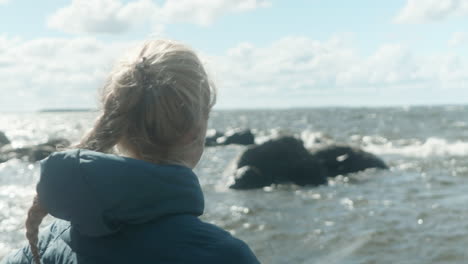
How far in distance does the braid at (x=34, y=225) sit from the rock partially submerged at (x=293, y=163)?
12557 millimetres

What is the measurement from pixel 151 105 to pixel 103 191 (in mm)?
274

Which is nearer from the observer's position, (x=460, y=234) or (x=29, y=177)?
(x=460, y=234)

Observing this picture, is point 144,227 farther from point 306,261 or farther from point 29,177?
point 29,177

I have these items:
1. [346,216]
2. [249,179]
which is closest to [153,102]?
[346,216]

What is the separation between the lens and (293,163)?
1516cm

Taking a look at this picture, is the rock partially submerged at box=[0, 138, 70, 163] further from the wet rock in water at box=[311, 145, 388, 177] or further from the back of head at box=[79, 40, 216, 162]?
the back of head at box=[79, 40, 216, 162]

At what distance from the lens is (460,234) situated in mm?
8555

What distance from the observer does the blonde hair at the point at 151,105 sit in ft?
4.99

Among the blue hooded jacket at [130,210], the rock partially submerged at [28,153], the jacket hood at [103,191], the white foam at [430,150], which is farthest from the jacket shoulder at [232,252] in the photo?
the rock partially submerged at [28,153]

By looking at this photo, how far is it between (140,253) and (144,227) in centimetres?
7

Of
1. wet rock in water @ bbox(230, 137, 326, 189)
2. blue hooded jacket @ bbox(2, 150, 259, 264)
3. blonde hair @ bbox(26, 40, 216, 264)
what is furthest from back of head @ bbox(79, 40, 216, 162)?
wet rock in water @ bbox(230, 137, 326, 189)

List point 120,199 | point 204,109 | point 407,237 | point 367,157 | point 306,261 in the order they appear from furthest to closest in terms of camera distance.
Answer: point 367,157, point 407,237, point 306,261, point 204,109, point 120,199

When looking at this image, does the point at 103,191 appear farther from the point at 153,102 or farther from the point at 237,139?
the point at 237,139

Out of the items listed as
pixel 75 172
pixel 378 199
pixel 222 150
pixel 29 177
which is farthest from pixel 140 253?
pixel 222 150
